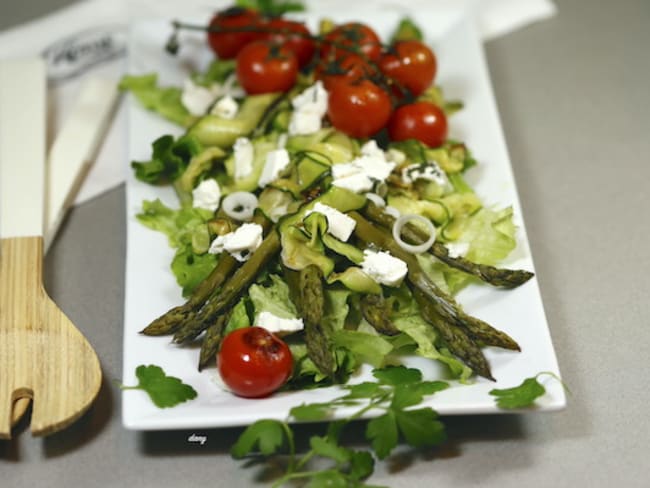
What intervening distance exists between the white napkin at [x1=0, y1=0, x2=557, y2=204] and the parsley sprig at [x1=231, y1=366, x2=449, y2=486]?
1.51 meters

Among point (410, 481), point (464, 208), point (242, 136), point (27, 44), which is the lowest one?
point (410, 481)

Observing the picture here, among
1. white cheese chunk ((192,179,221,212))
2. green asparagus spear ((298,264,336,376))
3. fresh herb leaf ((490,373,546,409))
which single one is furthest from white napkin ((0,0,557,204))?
fresh herb leaf ((490,373,546,409))

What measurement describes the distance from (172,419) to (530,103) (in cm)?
201

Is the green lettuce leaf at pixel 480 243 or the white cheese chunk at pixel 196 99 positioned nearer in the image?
the green lettuce leaf at pixel 480 243

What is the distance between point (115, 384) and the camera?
2424mm

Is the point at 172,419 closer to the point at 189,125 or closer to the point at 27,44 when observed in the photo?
the point at 189,125

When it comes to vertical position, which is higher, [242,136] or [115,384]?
[242,136]

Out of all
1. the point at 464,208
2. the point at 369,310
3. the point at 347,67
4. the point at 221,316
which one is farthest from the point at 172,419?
the point at 347,67

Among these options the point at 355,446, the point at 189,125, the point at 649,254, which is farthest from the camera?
the point at 189,125

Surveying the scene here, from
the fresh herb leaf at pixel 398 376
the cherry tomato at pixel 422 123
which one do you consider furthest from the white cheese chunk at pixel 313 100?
the fresh herb leaf at pixel 398 376

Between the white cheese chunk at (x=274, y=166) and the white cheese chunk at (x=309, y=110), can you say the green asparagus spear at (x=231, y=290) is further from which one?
the white cheese chunk at (x=309, y=110)

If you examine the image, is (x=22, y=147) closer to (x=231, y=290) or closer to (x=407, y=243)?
(x=231, y=290)

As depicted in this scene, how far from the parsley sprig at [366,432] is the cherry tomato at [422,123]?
992 mm

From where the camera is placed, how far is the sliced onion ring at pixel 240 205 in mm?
2572
